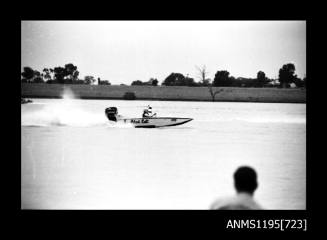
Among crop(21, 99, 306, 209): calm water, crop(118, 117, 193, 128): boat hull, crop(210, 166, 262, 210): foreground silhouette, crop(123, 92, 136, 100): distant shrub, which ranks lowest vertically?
crop(21, 99, 306, 209): calm water

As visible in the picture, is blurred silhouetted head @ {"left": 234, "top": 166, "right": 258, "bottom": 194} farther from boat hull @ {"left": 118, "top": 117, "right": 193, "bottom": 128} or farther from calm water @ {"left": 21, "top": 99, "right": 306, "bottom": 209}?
→ boat hull @ {"left": 118, "top": 117, "right": 193, "bottom": 128}

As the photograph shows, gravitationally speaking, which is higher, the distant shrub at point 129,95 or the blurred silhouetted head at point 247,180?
the distant shrub at point 129,95

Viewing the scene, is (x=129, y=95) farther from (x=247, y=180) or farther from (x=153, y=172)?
(x=247, y=180)

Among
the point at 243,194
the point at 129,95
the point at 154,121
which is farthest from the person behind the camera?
the point at 129,95

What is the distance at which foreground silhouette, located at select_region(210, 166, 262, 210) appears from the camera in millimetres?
3764

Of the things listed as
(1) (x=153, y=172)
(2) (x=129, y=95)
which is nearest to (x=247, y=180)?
(1) (x=153, y=172)

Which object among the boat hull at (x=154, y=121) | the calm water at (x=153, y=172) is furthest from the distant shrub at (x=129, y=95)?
the calm water at (x=153, y=172)

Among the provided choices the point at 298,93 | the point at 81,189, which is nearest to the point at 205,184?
the point at 81,189

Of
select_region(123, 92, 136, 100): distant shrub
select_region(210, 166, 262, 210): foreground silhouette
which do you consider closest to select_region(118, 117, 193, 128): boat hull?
select_region(210, 166, 262, 210): foreground silhouette

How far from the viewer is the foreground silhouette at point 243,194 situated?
12.3ft

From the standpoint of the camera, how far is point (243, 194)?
3814mm

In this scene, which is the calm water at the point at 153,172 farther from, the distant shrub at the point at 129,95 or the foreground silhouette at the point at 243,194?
the distant shrub at the point at 129,95

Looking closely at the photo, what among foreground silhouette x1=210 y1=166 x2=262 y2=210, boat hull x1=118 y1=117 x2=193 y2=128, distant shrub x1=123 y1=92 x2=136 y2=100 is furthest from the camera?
distant shrub x1=123 y1=92 x2=136 y2=100
